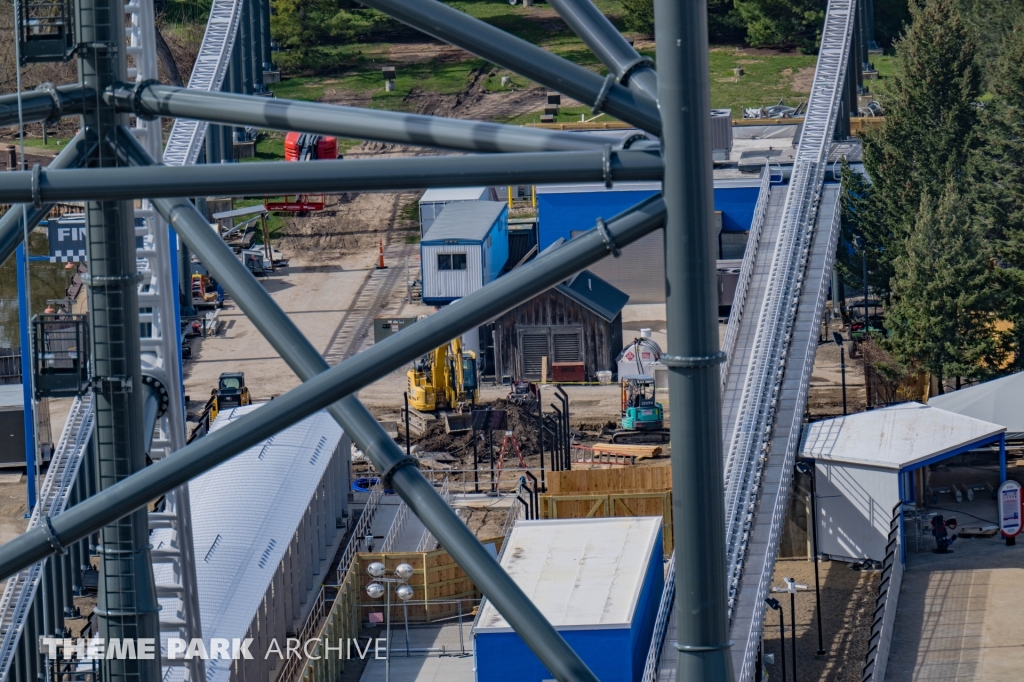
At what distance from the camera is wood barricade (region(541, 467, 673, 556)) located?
28875 millimetres

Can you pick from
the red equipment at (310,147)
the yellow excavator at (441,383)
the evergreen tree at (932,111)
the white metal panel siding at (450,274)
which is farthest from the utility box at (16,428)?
the evergreen tree at (932,111)

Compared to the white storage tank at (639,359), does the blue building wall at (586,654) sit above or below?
below

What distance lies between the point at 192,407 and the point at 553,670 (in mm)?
34388

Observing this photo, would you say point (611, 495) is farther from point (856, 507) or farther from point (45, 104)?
point (45, 104)

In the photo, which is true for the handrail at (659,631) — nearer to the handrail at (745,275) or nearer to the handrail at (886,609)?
the handrail at (886,609)

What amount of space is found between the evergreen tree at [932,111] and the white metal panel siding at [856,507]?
15809mm

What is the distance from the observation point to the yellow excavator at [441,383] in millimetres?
38625

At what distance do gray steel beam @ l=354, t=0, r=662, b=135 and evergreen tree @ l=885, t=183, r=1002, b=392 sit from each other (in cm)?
2995

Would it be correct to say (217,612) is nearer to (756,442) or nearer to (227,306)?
(756,442)

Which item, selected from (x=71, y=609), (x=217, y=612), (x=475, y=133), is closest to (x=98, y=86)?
(x=475, y=133)

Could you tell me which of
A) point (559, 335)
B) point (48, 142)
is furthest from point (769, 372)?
point (48, 142)

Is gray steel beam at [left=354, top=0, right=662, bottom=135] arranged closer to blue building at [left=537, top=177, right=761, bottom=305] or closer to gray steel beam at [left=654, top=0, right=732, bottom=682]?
gray steel beam at [left=654, top=0, right=732, bottom=682]

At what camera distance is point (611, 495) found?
28797mm

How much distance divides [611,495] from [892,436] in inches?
221
